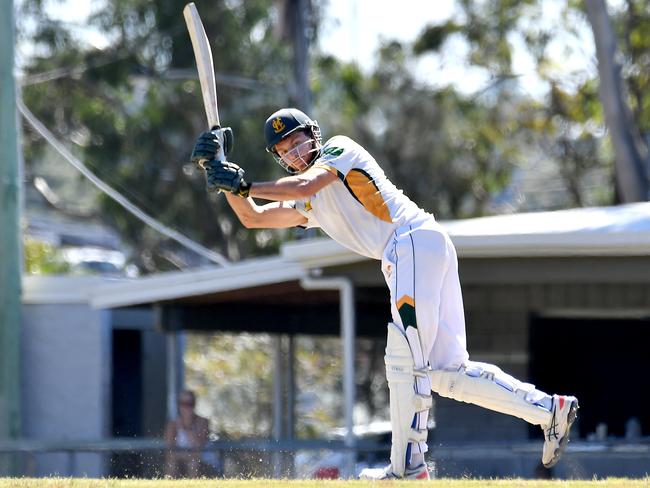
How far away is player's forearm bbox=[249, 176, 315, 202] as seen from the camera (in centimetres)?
694

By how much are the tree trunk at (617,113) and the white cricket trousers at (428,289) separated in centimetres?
1925

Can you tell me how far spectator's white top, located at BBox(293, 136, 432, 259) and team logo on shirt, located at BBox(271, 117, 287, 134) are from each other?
9.2 inches

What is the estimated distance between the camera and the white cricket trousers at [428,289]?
707 cm

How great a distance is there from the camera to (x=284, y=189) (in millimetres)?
6938

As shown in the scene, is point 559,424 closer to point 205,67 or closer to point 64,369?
point 205,67

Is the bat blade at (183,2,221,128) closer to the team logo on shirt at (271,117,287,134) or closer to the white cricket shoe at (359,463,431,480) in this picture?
the team logo on shirt at (271,117,287,134)

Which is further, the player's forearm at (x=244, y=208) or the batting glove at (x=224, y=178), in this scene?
the player's forearm at (x=244, y=208)

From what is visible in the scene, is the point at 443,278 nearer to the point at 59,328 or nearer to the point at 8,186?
the point at 8,186

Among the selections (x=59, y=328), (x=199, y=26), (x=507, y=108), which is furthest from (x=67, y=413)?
(x=507, y=108)

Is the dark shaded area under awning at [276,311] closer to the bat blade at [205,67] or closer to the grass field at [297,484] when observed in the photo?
the bat blade at [205,67]

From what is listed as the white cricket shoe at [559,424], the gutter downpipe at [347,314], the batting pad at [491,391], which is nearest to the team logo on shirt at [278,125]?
the batting pad at [491,391]

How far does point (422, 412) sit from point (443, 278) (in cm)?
67

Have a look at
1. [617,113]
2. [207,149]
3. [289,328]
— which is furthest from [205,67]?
[617,113]

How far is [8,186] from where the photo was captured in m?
16.1
